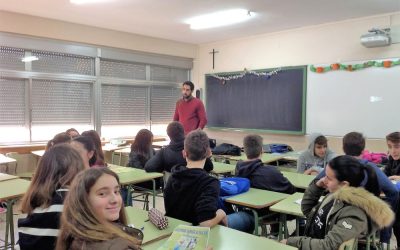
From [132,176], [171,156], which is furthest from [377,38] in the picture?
[132,176]

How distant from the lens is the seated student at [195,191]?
2.12m

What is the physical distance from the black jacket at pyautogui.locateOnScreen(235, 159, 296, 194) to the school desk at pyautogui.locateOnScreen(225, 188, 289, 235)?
123mm

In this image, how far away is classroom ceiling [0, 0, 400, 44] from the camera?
15.5 feet

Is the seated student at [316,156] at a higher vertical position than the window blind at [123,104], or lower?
lower

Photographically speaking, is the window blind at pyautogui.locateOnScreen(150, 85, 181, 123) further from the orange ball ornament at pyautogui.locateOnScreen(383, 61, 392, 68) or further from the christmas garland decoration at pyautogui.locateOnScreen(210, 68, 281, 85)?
the orange ball ornament at pyautogui.locateOnScreen(383, 61, 392, 68)

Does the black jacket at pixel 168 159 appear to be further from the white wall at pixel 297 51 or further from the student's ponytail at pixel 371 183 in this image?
the white wall at pixel 297 51

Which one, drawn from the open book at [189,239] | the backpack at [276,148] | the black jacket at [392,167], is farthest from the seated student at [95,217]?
the backpack at [276,148]

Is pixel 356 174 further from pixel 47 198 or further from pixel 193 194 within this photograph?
pixel 47 198

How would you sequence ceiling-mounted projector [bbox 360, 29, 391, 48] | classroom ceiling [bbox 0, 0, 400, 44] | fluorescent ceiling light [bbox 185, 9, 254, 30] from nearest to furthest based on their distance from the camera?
classroom ceiling [bbox 0, 0, 400, 44] < ceiling-mounted projector [bbox 360, 29, 391, 48] < fluorescent ceiling light [bbox 185, 9, 254, 30]

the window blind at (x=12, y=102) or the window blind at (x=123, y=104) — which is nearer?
the window blind at (x=12, y=102)

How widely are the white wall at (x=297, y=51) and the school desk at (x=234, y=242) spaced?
4.27m

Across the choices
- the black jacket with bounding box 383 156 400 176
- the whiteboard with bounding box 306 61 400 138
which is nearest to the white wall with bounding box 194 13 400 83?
the whiteboard with bounding box 306 61 400 138

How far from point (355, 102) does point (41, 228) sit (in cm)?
523

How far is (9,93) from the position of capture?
217 inches
